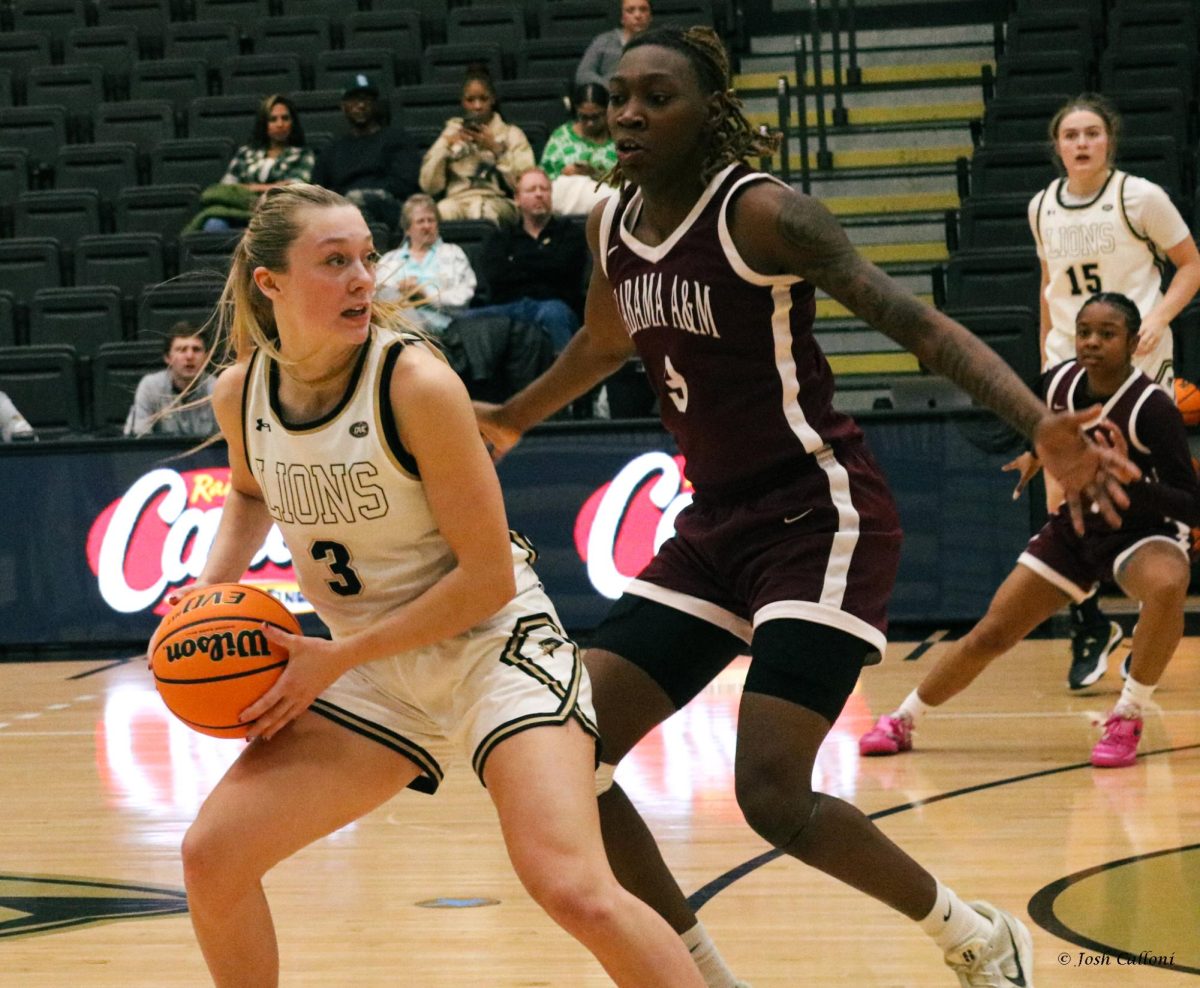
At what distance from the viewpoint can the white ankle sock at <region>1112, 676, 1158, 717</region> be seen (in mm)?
5704

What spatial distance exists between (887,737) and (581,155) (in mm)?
5167

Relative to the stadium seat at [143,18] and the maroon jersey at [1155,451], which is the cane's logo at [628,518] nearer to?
the maroon jersey at [1155,451]

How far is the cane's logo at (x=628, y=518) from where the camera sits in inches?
328

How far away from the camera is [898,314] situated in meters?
3.00

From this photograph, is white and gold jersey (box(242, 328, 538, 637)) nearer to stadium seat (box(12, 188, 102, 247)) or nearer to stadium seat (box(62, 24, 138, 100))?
stadium seat (box(12, 188, 102, 247))

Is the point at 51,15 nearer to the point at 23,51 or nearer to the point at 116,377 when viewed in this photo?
the point at 23,51

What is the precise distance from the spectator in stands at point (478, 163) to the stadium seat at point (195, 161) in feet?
6.11

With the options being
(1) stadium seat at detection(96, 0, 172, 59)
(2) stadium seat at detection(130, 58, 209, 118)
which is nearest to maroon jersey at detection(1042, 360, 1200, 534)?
(2) stadium seat at detection(130, 58, 209, 118)

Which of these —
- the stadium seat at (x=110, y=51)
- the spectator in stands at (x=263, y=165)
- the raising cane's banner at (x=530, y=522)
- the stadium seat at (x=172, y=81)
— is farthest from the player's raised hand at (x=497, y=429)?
the stadium seat at (x=110, y=51)

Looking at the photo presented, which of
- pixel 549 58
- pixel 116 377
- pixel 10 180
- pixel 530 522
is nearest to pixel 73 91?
pixel 10 180

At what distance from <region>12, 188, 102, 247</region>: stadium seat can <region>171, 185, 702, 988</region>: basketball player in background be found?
9004 millimetres

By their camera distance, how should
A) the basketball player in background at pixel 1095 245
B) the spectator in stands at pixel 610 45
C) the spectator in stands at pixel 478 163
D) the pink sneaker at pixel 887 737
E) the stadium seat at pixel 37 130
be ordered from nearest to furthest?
the pink sneaker at pixel 887 737 → the basketball player in background at pixel 1095 245 → the spectator in stands at pixel 478 163 → the spectator in stands at pixel 610 45 → the stadium seat at pixel 37 130

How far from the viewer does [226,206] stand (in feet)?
35.5

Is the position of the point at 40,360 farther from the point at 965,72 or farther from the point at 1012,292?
the point at 965,72
